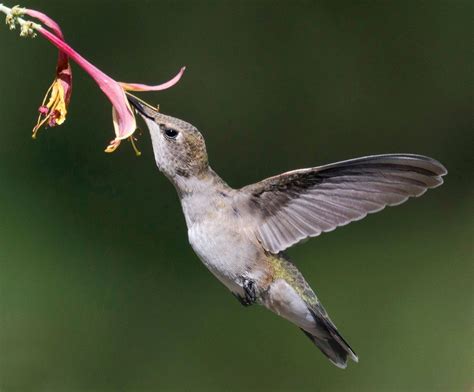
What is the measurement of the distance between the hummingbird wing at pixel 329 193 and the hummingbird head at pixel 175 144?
5.3 inches

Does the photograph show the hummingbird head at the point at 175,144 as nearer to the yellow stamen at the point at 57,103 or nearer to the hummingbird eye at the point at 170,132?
the hummingbird eye at the point at 170,132

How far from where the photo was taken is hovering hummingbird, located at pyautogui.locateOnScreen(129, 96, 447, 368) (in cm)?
151

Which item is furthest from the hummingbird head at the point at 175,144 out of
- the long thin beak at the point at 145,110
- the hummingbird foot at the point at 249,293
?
the hummingbird foot at the point at 249,293

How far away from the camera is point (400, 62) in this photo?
4359 millimetres

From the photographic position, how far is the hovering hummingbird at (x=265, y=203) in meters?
1.51

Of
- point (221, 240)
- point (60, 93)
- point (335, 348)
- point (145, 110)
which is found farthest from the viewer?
point (335, 348)

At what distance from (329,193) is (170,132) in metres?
0.33

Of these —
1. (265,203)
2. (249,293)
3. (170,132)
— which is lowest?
(249,293)

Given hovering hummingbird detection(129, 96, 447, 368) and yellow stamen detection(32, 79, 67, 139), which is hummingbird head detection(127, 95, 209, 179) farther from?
yellow stamen detection(32, 79, 67, 139)

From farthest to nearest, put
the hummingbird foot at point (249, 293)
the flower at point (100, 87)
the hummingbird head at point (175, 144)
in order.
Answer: the hummingbird foot at point (249, 293), the hummingbird head at point (175, 144), the flower at point (100, 87)

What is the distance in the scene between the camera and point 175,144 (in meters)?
1.62

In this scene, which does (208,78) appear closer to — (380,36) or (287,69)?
(287,69)

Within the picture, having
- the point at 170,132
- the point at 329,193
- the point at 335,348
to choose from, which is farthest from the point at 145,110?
the point at 335,348

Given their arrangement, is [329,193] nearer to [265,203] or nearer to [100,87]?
[265,203]
